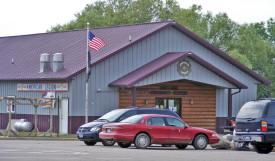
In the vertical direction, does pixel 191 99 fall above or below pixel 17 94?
below

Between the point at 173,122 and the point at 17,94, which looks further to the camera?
the point at 17,94

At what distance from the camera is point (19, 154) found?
2200 centimetres

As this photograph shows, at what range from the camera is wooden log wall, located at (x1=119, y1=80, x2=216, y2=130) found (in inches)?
1777

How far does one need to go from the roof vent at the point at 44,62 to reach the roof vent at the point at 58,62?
125cm

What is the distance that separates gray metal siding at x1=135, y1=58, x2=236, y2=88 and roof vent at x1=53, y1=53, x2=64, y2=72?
194 inches

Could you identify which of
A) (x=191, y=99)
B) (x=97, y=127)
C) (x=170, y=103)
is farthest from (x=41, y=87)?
(x=97, y=127)

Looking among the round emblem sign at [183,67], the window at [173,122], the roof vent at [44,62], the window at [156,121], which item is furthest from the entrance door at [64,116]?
the window at [156,121]

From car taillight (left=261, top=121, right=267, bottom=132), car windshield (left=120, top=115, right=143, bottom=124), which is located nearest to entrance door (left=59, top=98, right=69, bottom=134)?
car windshield (left=120, top=115, right=143, bottom=124)

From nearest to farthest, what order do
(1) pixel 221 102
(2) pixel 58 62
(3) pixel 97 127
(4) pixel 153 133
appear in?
(4) pixel 153 133, (3) pixel 97 127, (2) pixel 58 62, (1) pixel 221 102

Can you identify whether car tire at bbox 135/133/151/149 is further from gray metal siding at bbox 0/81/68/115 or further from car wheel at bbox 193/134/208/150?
gray metal siding at bbox 0/81/68/115

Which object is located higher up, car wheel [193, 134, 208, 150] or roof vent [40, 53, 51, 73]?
→ roof vent [40, 53, 51, 73]

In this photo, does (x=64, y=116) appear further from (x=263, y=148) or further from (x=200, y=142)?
(x=263, y=148)

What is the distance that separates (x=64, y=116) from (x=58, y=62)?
3.44 m

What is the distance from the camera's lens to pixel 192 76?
149 ft
